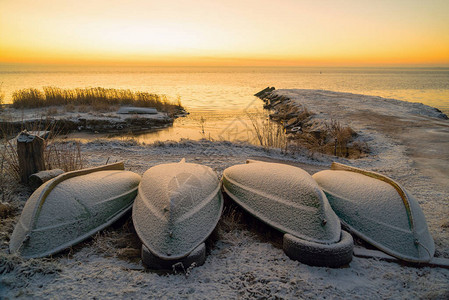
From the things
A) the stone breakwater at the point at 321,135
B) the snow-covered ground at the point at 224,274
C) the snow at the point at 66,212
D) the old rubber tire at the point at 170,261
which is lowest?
the stone breakwater at the point at 321,135

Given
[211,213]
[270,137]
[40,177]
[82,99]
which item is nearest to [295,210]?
[211,213]

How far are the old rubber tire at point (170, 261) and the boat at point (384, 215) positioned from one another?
70.6 inches

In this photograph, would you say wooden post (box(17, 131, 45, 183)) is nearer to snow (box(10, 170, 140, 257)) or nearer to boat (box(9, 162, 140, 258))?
boat (box(9, 162, 140, 258))

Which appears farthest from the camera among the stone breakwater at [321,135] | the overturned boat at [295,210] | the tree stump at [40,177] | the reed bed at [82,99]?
the reed bed at [82,99]

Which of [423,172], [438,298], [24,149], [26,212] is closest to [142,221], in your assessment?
[26,212]

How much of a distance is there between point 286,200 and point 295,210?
167mm

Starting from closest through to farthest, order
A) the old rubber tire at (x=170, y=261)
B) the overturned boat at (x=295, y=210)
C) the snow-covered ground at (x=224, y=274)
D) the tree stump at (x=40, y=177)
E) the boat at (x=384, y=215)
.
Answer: the snow-covered ground at (x=224, y=274)
the old rubber tire at (x=170, y=261)
the overturned boat at (x=295, y=210)
the boat at (x=384, y=215)
the tree stump at (x=40, y=177)

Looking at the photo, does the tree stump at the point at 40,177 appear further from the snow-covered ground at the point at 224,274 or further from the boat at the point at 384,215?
the boat at the point at 384,215

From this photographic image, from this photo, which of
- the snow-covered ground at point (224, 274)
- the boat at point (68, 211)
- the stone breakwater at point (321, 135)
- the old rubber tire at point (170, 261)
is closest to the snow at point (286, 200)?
the snow-covered ground at point (224, 274)

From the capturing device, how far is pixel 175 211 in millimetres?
2666

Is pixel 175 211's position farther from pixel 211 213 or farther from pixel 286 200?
pixel 286 200

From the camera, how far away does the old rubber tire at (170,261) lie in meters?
2.51

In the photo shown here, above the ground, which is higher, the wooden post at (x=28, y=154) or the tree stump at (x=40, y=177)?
the wooden post at (x=28, y=154)

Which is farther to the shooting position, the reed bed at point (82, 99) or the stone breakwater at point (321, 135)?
the reed bed at point (82, 99)
